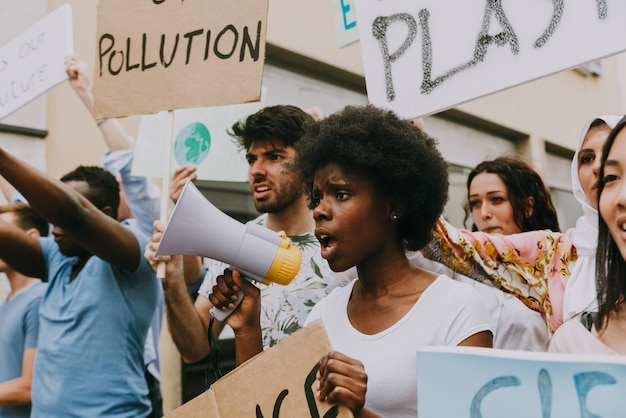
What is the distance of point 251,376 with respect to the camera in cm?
126

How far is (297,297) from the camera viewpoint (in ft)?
5.87

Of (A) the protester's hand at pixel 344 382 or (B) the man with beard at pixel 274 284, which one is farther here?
(B) the man with beard at pixel 274 284

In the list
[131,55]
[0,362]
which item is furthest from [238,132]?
[0,362]

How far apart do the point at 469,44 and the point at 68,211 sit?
118cm

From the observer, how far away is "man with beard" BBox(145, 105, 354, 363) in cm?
179

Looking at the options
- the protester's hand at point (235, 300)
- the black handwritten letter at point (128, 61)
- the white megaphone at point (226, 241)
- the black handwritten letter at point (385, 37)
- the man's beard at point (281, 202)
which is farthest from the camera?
the man's beard at point (281, 202)

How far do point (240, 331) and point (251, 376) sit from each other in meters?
0.24

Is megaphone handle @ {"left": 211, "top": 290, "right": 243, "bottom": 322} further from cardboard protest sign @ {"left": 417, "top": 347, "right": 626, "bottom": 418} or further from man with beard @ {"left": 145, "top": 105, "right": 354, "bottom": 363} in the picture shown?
cardboard protest sign @ {"left": 417, "top": 347, "right": 626, "bottom": 418}

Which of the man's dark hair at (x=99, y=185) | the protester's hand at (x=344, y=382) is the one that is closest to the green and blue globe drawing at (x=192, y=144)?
the man's dark hair at (x=99, y=185)

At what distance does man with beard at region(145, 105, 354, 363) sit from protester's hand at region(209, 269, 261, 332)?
28cm

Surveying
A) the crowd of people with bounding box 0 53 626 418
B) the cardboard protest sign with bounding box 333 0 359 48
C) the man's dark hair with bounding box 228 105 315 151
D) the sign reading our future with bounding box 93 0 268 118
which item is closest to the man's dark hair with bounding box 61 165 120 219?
the crowd of people with bounding box 0 53 626 418

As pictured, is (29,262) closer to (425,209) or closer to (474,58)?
(425,209)

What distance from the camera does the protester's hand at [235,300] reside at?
1.46 meters

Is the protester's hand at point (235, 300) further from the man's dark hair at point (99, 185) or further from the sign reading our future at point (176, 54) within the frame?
the man's dark hair at point (99, 185)
